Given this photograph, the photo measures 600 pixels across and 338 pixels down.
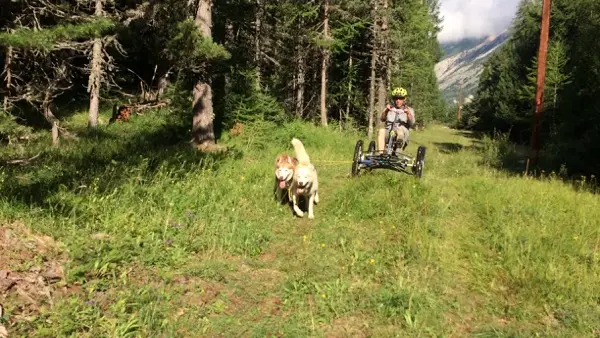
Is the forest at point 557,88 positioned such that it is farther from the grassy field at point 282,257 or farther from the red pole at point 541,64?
the grassy field at point 282,257

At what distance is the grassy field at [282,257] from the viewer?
4.29 m

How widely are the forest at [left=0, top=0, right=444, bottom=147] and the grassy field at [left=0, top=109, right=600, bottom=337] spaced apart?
2529 millimetres

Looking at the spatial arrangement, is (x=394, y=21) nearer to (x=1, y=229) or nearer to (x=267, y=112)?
(x=267, y=112)

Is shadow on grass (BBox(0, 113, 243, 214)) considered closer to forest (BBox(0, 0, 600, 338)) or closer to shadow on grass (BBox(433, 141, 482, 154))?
forest (BBox(0, 0, 600, 338))

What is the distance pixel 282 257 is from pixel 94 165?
479 centimetres

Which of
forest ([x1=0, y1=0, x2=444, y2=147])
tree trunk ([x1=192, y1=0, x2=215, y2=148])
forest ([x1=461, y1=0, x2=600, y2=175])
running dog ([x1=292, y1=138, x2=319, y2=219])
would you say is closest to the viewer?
running dog ([x1=292, y1=138, x2=319, y2=219])

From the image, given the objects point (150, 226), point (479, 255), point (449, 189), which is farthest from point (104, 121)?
point (479, 255)

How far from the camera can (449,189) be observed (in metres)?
8.37

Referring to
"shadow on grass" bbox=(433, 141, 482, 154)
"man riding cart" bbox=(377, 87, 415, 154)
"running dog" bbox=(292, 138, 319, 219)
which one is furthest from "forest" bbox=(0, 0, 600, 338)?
"shadow on grass" bbox=(433, 141, 482, 154)

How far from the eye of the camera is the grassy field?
14.1ft

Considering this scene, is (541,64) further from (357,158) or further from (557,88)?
(557,88)

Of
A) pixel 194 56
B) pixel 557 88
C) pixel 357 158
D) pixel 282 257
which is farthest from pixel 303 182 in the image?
pixel 557 88

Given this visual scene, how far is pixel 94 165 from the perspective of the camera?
8.07m

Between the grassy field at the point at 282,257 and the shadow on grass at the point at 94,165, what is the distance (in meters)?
0.05
